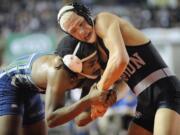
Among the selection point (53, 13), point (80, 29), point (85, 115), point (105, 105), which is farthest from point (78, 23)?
point (53, 13)

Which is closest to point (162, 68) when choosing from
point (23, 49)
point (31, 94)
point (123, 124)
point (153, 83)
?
point (153, 83)

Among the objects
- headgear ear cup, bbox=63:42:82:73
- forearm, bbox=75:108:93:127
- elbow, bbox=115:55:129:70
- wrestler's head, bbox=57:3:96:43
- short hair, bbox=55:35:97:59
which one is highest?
wrestler's head, bbox=57:3:96:43

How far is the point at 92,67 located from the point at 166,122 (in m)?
0.80

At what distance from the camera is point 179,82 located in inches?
186

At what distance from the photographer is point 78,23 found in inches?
181

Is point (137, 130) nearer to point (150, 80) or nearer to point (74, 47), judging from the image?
point (150, 80)

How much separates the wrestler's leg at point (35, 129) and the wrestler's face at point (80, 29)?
4.31ft

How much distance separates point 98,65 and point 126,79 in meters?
0.26

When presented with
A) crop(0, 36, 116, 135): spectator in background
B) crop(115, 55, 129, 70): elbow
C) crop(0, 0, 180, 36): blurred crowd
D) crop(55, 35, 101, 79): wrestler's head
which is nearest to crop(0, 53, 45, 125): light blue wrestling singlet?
crop(0, 36, 116, 135): spectator in background

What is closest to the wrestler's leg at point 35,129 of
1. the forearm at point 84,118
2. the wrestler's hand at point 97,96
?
the forearm at point 84,118

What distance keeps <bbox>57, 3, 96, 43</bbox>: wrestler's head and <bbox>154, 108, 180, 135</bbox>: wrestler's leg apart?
2.65 feet

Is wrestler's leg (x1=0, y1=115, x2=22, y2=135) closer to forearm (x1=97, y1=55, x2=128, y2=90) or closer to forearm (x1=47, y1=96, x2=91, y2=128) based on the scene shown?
forearm (x1=47, y1=96, x2=91, y2=128)

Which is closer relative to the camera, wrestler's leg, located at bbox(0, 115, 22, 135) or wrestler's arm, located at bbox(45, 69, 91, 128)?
wrestler's arm, located at bbox(45, 69, 91, 128)

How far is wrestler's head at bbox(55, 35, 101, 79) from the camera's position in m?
4.63
